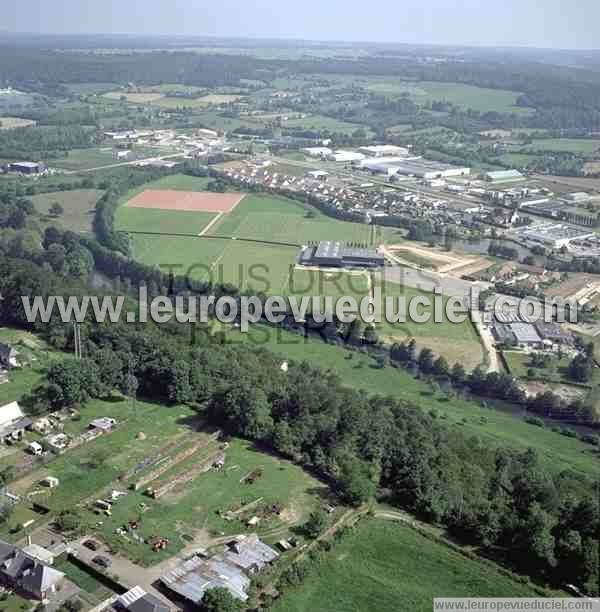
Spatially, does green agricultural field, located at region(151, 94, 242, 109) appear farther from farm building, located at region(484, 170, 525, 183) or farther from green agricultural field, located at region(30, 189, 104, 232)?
farm building, located at region(484, 170, 525, 183)

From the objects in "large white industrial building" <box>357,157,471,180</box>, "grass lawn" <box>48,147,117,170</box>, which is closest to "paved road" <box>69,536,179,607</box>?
"large white industrial building" <box>357,157,471,180</box>

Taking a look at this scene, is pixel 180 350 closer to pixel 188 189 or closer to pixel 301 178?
pixel 188 189

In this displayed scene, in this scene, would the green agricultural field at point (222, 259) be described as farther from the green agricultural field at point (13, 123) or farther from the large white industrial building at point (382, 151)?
the green agricultural field at point (13, 123)

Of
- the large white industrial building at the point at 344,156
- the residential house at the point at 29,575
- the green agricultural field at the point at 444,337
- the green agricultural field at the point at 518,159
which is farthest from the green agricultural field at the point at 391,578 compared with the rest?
the green agricultural field at the point at 518,159

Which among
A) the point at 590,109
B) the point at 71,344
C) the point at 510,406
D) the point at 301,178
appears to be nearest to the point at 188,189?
the point at 301,178

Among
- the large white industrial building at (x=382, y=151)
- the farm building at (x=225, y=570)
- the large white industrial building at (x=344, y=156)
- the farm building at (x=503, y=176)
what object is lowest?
the farm building at (x=225, y=570)
